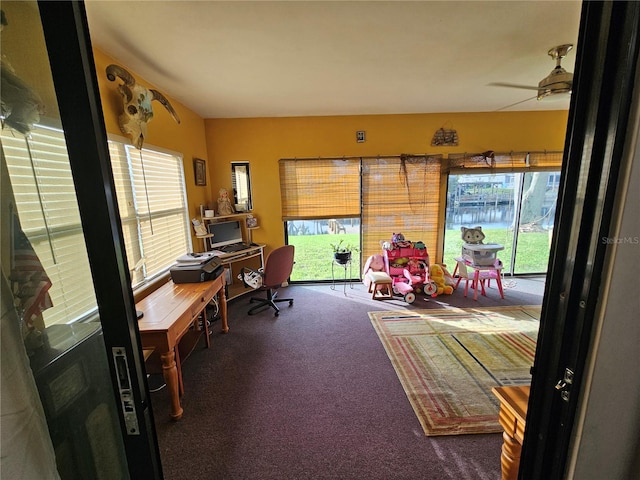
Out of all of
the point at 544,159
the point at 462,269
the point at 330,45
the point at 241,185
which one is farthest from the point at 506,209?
the point at 241,185

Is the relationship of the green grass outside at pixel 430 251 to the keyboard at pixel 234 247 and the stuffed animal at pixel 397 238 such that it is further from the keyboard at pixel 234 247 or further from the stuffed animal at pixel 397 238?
the keyboard at pixel 234 247

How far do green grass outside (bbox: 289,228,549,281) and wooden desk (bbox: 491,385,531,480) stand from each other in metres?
3.17

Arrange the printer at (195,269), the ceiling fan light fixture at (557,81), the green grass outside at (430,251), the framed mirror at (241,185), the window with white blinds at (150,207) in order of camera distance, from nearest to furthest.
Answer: the ceiling fan light fixture at (557,81) < the window with white blinds at (150,207) < the printer at (195,269) < the framed mirror at (241,185) < the green grass outside at (430,251)

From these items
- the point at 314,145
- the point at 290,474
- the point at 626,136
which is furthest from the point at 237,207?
the point at 626,136

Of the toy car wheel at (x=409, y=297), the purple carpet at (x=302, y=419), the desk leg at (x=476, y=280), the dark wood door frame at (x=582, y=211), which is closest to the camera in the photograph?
the dark wood door frame at (x=582, y=211)

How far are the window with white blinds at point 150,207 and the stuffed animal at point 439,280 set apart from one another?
3.37 metres

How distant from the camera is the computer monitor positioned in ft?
11.8

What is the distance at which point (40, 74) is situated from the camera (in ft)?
2.04

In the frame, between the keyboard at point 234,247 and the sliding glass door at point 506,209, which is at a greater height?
the sliding glass door at point 506,209

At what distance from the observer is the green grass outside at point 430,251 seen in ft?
14.1

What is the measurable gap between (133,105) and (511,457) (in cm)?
318

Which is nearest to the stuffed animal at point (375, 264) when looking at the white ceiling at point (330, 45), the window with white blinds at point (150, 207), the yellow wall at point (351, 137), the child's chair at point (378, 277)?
the child's chair at point (378, 277)

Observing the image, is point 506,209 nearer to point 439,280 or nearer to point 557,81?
point 439,280

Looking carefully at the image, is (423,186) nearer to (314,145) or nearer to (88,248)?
(314,145)
